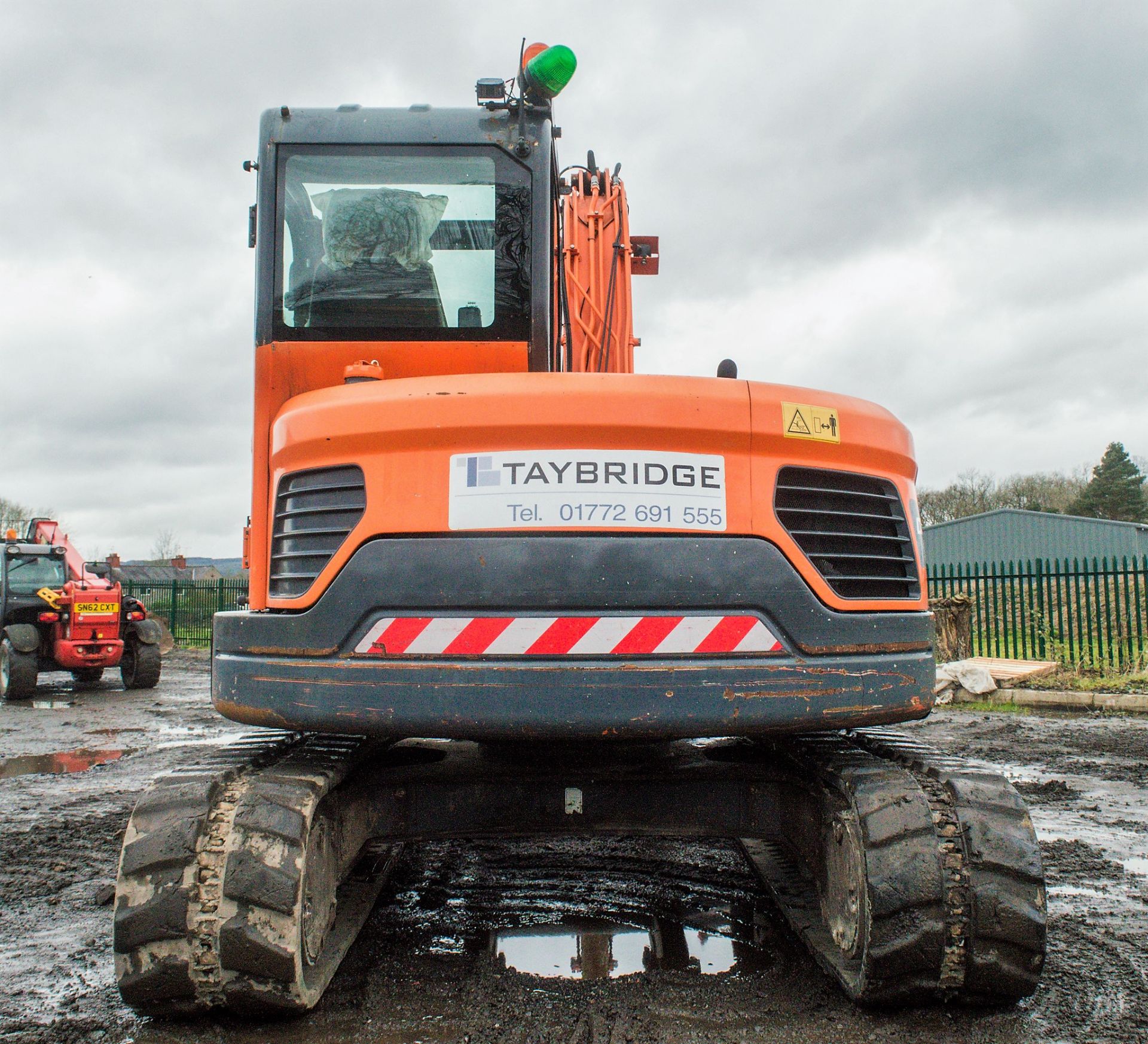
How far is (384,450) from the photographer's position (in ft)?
9.32

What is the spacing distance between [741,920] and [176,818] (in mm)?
2084

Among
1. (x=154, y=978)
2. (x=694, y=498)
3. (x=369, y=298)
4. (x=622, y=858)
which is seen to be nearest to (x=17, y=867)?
(x=154, y=978)

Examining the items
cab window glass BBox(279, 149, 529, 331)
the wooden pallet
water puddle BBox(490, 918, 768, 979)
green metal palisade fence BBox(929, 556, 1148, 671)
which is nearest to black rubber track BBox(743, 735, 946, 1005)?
water puddle BBox(490, 918, 768, 979)

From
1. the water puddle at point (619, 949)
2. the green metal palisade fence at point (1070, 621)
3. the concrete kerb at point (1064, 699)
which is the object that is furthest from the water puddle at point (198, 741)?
the green metal palisade fence at point (1070, 621)

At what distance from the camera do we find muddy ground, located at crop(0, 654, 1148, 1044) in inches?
111

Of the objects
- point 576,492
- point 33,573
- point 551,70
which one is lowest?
point 576,492

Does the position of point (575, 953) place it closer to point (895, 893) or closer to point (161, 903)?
point (895, 893)

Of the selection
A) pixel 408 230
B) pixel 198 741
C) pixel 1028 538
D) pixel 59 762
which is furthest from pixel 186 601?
pixel 1028 538

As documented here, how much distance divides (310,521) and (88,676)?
14040 mm

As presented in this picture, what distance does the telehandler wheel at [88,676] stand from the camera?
14719 millimetres

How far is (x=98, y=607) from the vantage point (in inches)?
551

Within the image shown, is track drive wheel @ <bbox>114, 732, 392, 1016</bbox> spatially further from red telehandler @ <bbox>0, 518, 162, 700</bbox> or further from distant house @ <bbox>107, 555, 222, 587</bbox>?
distant house @ <bbox>107, 555, 222, 587</bbox>

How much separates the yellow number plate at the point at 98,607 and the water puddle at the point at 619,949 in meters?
12.1

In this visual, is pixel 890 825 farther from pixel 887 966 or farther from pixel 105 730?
pixel 105 730
